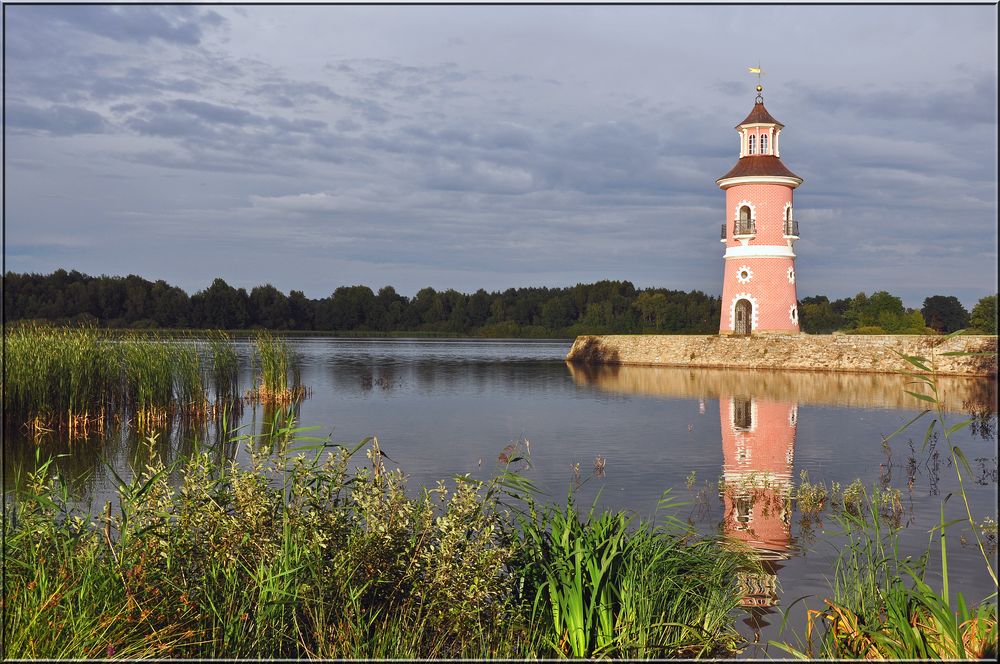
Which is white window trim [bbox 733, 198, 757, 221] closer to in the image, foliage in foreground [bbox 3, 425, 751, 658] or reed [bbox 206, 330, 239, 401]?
reed [bbox 206, 330, 239, 401]

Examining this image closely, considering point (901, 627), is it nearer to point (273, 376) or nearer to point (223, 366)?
point (223, 366)

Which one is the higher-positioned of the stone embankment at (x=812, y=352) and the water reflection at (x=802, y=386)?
the stone embankment at (x=812, y=352)

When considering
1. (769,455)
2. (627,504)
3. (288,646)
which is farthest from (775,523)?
(288,646)

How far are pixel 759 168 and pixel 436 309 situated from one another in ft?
249

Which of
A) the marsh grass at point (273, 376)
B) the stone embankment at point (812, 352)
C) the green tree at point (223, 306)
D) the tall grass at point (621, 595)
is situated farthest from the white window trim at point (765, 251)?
the green tree at point (223, 306)

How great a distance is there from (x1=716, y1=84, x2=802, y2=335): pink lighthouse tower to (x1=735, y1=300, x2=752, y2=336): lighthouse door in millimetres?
48

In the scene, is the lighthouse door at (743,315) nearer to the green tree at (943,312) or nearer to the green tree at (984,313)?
the green tree at (984,313)

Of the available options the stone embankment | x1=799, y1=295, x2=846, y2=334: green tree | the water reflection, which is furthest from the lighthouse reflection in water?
x1=799, y1=295, x2=846, y2=334: green tree

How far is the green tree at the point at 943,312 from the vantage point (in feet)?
204

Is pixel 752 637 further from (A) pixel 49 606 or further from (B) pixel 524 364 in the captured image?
(B) pixel 524 364

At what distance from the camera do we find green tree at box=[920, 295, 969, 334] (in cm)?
6216

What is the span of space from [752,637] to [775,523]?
3.84 m

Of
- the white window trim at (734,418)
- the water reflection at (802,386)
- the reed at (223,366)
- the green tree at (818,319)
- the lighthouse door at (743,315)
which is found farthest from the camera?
the green tree at (818,319)

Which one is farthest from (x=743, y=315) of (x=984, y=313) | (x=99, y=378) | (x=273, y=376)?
(x=99, y=378)
